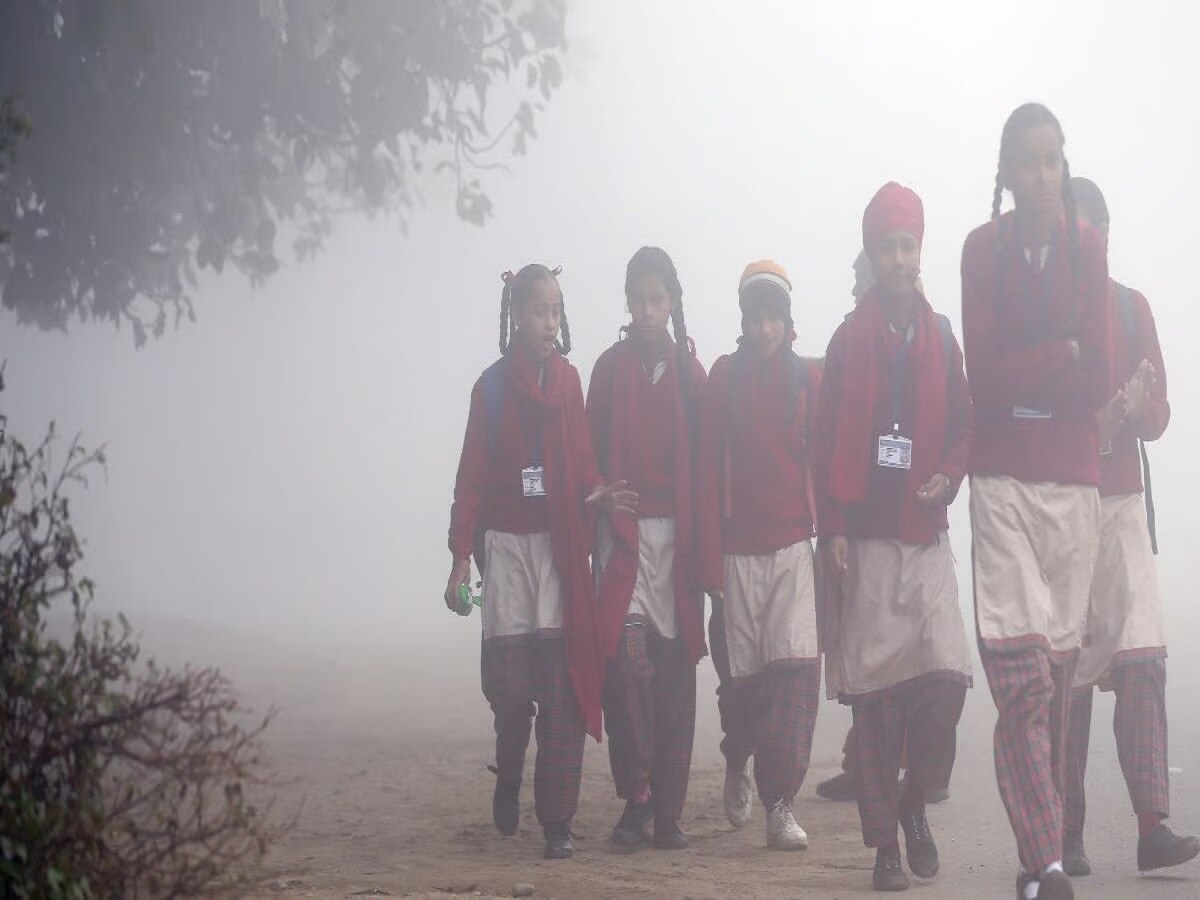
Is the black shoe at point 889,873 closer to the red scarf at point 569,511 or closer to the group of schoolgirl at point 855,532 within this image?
the group of schoolgirl at point 855,532

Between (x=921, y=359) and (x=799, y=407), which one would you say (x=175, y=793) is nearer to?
(x=921, y=359)

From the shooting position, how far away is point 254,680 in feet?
58.5

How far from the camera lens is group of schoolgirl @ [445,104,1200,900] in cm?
581

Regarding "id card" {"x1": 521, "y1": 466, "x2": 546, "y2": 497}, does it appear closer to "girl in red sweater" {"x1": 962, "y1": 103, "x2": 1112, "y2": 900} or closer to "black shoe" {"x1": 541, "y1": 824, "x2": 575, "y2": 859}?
"black shoe" {"x1": 541, "y1": 824, "x2": 575, "y2": 859}

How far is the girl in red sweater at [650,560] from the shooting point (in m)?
7.65

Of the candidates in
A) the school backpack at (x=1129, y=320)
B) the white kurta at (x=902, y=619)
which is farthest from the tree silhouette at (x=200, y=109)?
the school backpack at (x=1129, y=320)

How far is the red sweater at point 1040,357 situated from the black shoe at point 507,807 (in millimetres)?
2894

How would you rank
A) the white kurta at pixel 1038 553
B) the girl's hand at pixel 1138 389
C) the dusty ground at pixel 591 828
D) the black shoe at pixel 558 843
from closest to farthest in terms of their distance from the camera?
the white kurta at pixel 1038 553 < the girl's hand at pixel 1138 389 < the dusty ground at pixel 591 828 < the black shoe at pixel 558 843

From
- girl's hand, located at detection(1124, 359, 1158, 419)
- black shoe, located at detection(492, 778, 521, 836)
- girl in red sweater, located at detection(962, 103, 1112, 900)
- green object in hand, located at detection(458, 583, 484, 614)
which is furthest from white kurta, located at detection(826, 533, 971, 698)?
black shoe, located at detection(492, 778, 521, 836)

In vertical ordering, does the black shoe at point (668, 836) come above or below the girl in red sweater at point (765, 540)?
below

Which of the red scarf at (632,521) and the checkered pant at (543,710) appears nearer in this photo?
the checkered pant at (543,710)

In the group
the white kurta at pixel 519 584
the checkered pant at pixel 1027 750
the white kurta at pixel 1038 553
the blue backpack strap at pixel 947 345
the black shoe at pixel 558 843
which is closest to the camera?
the checkered pant at pixel 1027 750

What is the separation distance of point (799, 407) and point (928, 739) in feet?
5.80

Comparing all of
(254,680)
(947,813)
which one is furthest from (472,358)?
(947,813)
